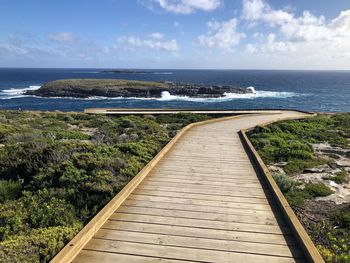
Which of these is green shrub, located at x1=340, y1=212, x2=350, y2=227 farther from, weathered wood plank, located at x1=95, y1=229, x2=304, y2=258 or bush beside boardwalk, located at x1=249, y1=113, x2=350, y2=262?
weathered wood plank, located at x1=95, y1=229, x2=304, y2=258

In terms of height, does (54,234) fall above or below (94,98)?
above

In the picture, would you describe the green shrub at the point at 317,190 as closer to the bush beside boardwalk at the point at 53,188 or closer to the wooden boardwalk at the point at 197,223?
the wooden boardwalk at the point at 197,223

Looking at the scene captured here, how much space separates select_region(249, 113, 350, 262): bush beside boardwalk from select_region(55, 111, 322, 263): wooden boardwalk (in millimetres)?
968

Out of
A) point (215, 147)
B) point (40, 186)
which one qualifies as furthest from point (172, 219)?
point (215, 147)

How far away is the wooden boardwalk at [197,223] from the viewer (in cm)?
443

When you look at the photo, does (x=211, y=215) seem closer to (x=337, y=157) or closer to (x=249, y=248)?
(x=249, y=248)

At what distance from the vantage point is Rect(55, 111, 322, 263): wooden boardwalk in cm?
443

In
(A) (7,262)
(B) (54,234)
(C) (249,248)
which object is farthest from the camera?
(B) (54,234)

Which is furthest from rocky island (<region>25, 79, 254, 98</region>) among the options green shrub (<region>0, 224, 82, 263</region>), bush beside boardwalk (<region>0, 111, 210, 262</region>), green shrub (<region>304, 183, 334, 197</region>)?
green shrub (<region>0, 224, 82, 263</region>)

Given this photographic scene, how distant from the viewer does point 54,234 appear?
502cm

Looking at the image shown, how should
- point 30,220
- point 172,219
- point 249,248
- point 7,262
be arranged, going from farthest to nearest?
point 30,220
point 172,219
point 249,248
point 7,262

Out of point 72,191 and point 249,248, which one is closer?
point 249,248

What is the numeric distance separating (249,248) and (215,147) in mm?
7171

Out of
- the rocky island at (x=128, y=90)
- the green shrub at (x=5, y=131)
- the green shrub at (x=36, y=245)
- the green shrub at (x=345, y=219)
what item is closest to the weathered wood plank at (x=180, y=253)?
the green shrub at (x=36, y=245)
